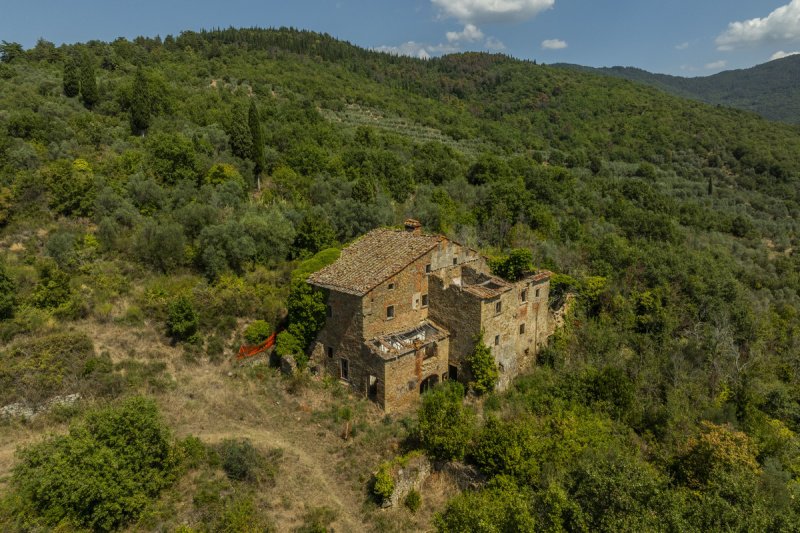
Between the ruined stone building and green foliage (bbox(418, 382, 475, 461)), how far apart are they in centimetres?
328

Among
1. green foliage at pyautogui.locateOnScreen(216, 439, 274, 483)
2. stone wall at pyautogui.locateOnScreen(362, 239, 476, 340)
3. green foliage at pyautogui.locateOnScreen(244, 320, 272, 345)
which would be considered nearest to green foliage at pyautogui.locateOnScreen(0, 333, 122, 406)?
green foliage at pyautogui.locateOnScreen(244, 320, 272, 345)

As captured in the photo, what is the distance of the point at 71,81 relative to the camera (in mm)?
48031

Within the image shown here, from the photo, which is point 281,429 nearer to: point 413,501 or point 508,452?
point 413,501

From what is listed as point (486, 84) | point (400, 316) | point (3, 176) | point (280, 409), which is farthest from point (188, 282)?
point (486, 84)

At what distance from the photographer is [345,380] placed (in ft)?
85.8

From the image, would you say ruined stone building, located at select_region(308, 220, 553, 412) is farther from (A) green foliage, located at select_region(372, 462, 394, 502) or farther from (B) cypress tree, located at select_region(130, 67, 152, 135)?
(B) cypress tree, located at select_region(130, 67, 152, 135)

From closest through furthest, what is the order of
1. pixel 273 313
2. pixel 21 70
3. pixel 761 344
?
pixel 273 313
pixel 761 344
pixel 21 70

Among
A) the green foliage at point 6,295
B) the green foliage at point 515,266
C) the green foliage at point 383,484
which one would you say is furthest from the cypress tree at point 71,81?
the green foliage at point 383,484

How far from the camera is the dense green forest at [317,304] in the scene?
55.9 ft

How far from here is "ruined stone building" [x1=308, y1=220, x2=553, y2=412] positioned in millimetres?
24734

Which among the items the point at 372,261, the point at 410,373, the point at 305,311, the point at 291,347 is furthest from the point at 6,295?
the point at 410,373

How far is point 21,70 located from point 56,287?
43060mm

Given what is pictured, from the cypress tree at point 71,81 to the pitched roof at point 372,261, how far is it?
39412 millimetres

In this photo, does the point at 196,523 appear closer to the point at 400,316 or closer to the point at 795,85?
the point at 400,316
